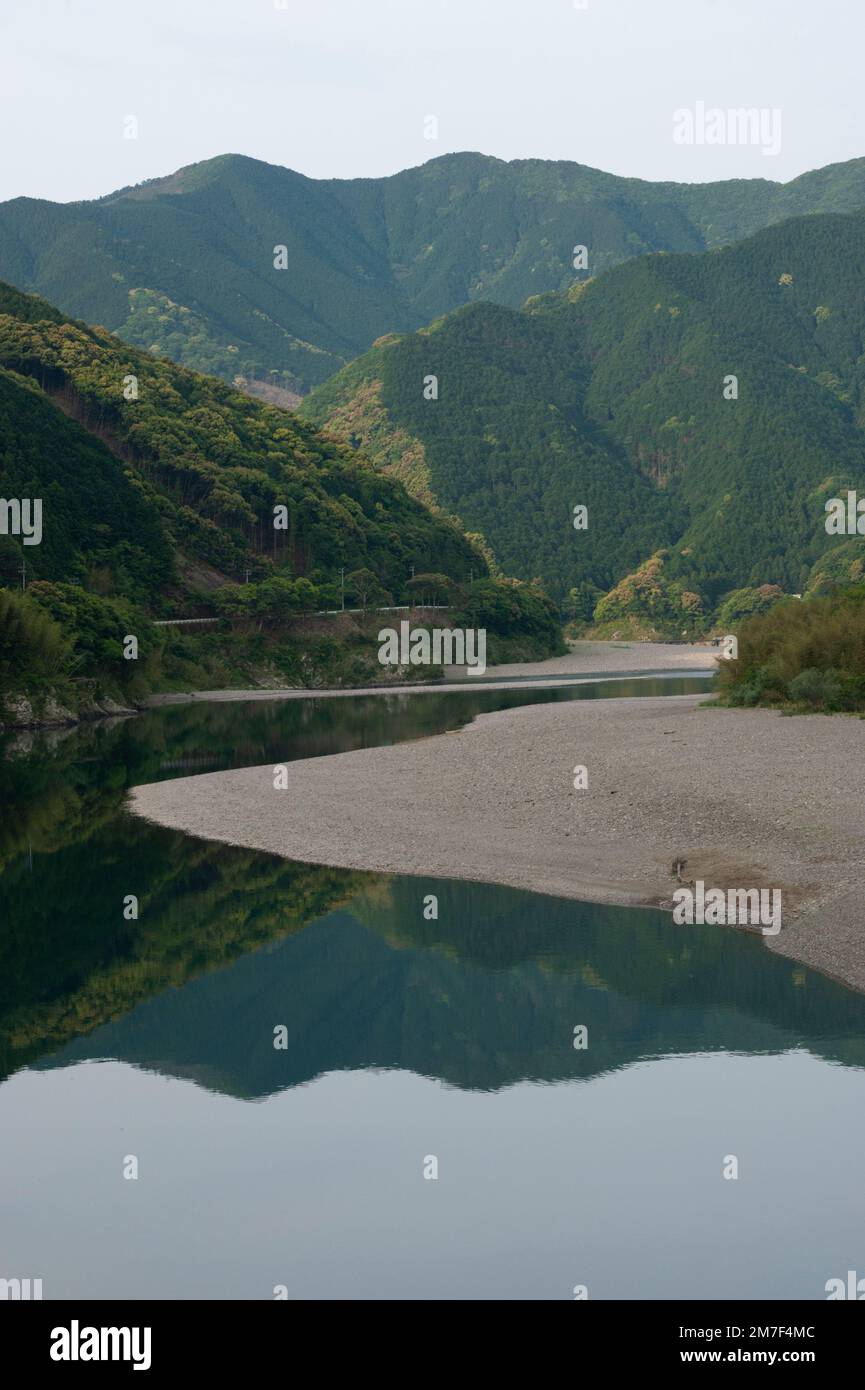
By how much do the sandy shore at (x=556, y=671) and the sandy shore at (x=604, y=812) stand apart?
143 feet

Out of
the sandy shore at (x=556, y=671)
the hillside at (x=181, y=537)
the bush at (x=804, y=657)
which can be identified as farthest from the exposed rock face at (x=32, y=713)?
the bush at (x=804, y=657)

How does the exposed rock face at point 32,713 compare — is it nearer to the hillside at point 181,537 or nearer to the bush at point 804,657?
the hillside at point 181,537

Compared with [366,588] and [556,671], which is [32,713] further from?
[556,671]

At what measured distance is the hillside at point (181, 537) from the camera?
3190 inches

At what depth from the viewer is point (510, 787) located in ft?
119

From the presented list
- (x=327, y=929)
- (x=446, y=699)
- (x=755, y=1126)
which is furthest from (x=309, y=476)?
(x=755, y=1126)

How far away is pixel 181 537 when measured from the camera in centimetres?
12031

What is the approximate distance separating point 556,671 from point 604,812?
9097 centimetres

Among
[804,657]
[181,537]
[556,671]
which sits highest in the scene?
[181,537]

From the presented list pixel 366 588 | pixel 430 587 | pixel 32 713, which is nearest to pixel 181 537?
pixel 366 588

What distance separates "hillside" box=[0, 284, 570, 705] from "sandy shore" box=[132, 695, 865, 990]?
1290 inches
